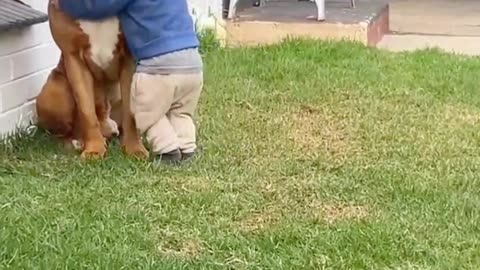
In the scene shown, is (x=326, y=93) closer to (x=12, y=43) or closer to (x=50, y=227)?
(x=12, y=43)

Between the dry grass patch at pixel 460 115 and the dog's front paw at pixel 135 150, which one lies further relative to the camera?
the dry grass patch at pixel 460 115

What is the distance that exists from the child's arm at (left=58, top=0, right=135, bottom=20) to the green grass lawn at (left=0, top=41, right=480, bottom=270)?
58 cm

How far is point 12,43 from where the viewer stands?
443 cm

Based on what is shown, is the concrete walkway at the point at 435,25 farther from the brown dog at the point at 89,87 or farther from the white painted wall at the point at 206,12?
the brown dog at the point at 89,87

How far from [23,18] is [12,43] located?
14 cm

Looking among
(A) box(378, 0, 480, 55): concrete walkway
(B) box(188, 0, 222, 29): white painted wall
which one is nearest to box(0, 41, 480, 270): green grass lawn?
(B) box(188, 0, 222, 29): white painted wall

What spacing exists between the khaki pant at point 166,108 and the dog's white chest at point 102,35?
17cm

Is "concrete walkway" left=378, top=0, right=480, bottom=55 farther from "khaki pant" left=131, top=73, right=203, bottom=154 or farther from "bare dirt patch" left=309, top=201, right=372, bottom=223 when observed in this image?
"bare dirt patch" left=309, top=201, right=372, bottom=223

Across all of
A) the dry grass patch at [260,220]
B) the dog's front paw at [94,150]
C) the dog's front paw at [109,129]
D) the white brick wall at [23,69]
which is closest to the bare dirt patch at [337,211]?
the dry grass patch at [260,220]

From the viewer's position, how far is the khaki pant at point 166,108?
12.9 feet

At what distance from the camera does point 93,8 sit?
3887mm

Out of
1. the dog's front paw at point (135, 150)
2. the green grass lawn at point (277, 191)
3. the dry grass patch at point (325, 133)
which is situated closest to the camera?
the green grass lawn at point (277, 191)

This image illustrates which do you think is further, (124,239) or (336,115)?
(336,115)

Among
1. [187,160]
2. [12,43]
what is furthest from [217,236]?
[12,43]
